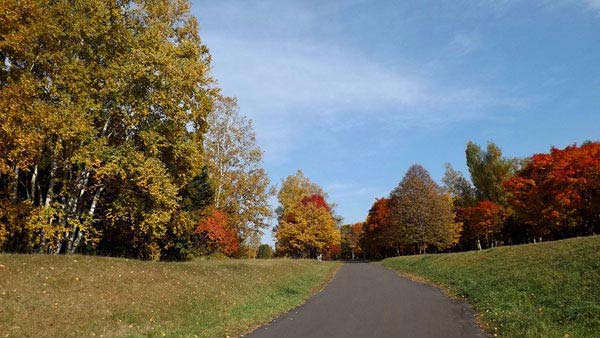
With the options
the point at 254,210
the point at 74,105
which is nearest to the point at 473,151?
the point at 254,210

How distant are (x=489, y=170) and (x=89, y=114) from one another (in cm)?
6140

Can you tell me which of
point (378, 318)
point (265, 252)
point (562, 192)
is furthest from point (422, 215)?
point (378, 318)

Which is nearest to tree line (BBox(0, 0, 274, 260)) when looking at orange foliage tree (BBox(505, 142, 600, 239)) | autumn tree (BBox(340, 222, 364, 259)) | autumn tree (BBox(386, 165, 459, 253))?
orange foliage tree (BBox(505, 142, 600, 239))

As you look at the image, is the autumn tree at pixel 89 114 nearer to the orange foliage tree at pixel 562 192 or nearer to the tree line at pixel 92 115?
the tree line at pixel 92 115

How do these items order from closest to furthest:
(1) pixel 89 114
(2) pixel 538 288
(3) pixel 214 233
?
(2) pixel 538 288, (1) pixel 89 114, (3) pixel 214 233

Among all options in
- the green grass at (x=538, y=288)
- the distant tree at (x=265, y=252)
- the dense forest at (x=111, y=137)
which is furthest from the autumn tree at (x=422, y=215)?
the green grass at (x=538, y=288)

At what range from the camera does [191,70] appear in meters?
20.5

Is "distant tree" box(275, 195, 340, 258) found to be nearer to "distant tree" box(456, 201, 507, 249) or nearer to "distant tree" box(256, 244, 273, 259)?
"distant tree" box(256, 244, 273, 259)

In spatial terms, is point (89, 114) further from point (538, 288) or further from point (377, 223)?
point (377, 223)

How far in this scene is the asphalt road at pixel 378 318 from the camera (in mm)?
10680

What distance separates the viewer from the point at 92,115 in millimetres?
19062

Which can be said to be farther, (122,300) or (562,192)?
(562,192)

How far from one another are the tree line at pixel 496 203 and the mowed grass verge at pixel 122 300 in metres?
37.2

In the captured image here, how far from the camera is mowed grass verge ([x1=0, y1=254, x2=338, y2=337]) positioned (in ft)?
35.3
